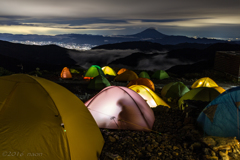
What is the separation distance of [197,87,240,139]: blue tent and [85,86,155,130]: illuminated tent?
188cm

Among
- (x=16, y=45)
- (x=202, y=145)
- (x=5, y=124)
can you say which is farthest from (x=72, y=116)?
(x=16, y=45)

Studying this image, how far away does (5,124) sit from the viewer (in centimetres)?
391

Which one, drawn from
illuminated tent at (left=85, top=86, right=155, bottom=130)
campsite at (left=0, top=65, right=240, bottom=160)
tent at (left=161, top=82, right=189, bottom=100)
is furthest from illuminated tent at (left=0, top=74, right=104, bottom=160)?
tent at (left=161, top=82, right=189, bottom=100)

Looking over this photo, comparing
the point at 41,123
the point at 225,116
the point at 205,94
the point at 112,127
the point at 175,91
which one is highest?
the point at 41,123

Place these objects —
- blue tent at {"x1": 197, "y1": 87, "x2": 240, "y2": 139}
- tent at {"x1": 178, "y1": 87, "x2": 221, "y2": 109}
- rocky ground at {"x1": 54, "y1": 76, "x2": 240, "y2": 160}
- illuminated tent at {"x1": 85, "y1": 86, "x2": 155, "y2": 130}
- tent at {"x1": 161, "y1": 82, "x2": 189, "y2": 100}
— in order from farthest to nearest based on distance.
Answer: tent at {"x1": 161, "y1": 82, "x2": 189, "y2": 100}
tent at {"x1": 178, "y1": 87, "x2": 221, "y2": 109}
illuminated tent at {"x1": 85, "y1": 86, "x2": 155, "y2": 130}
blue tent at {"x1": 197, "y1": 87, "x2": 240, "y2": 139}
rocky ground at {"x1": 54, "y1": 76, "x2": 240, "y2": 160}

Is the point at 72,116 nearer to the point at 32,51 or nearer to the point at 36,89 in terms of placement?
the point at 36,89

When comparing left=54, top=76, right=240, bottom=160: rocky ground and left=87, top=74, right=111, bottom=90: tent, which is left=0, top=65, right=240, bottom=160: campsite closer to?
left=54, top=76, right=240, bottom=160: rocky ground

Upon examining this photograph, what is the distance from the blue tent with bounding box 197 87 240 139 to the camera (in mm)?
4832

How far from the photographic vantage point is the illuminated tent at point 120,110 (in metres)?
6.16

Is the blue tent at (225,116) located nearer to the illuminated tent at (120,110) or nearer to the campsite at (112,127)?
the campsite at (112,127)

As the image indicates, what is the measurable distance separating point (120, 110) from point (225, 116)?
10.3 feet

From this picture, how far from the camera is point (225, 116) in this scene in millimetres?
4969

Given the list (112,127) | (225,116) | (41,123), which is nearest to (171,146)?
(225,116)

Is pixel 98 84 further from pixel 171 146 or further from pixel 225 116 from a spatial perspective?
pixel 225 116
